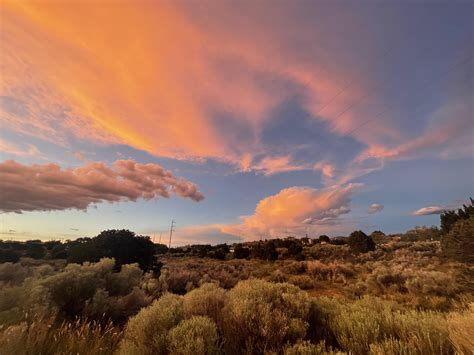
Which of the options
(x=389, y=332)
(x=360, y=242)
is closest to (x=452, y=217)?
(x=360, y=242)

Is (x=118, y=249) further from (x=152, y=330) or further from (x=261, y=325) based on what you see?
(x=261, y=325)

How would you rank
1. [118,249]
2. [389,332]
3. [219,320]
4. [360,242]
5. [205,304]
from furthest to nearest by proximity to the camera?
[360,242] → [118,249] → [205,304] → [219,320] → [389,332]

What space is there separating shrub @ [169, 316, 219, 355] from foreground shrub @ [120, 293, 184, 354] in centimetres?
33

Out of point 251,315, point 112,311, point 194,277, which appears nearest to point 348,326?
point 251,315

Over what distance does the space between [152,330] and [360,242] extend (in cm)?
4603

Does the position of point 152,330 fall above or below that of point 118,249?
below

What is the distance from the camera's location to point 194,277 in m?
19.8

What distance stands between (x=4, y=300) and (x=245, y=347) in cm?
846

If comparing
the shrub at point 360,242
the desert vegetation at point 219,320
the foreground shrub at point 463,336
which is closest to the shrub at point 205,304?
the desert vegetation at point 219,320

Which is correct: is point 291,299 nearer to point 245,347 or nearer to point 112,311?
point 245,347

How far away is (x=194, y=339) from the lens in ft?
16.8

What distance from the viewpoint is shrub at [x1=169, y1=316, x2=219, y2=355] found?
4677 mm

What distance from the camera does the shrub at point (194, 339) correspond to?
468cm

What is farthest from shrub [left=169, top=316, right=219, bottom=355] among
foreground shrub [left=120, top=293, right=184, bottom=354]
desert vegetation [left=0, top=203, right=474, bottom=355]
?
foreground shrub [left=120, top=293, right=184, bottom=354]
